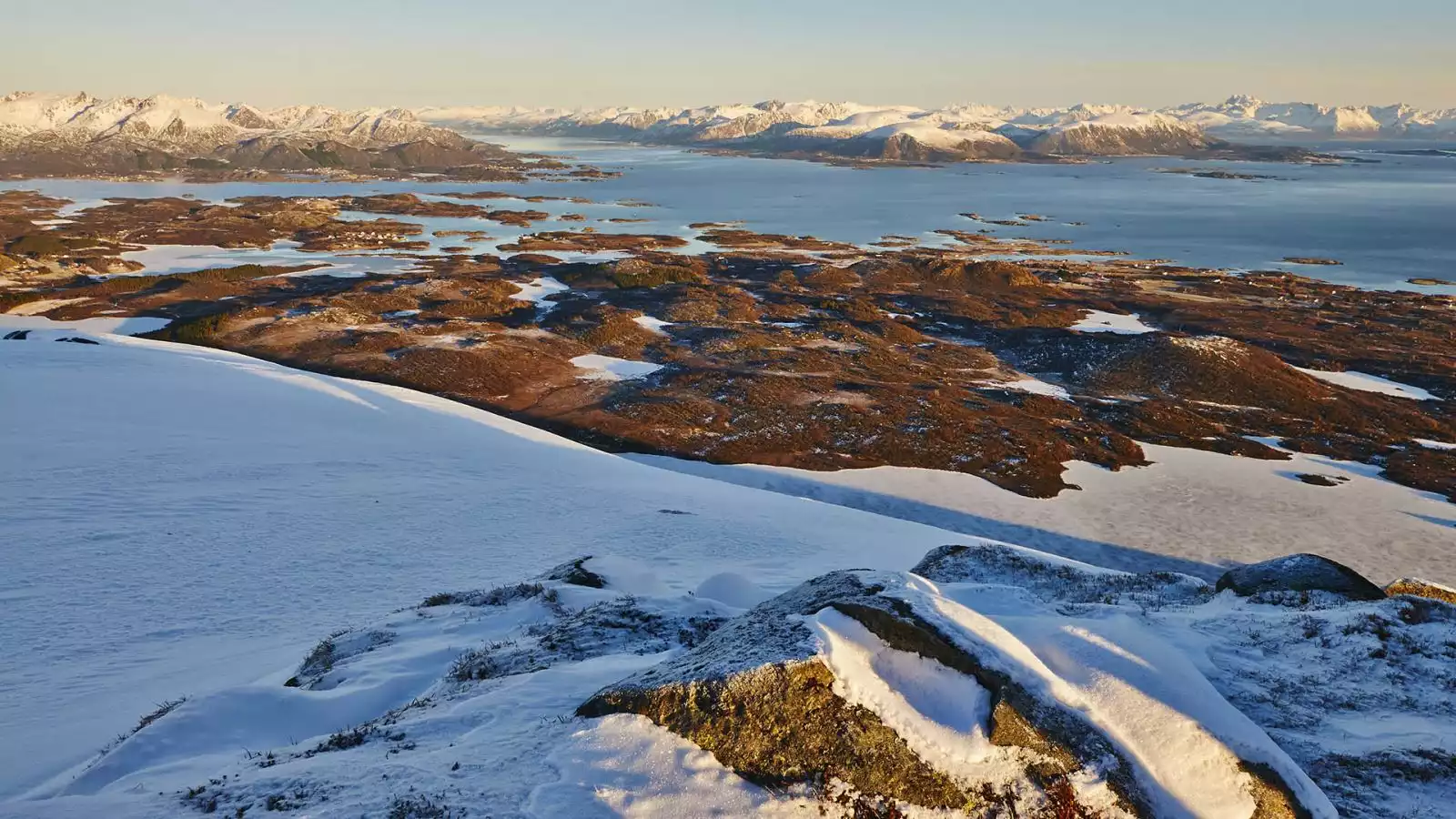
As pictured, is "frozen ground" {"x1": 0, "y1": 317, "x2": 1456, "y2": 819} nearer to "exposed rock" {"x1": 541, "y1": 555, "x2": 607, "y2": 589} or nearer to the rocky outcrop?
the rocky outcrop

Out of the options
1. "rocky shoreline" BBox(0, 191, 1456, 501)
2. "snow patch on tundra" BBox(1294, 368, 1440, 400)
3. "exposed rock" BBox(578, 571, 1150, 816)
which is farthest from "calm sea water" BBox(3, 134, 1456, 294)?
"exposed rock" BBox(578, 571, 1150, 816)

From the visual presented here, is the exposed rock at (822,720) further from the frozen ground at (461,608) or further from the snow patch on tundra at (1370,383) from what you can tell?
the snow patch on tundra at (1370,383)

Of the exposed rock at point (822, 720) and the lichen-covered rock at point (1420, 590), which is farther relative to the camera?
the lichen-covered rock at point (1420, 590)

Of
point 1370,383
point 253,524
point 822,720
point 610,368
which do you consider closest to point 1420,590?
point 822,720

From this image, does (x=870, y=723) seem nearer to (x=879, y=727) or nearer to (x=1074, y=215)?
(x=879, y=727)

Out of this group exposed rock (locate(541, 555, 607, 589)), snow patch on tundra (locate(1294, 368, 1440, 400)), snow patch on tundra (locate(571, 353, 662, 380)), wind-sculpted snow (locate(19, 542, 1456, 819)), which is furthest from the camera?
snow patch on tundra (locate(1294, 368, 1440, 400))

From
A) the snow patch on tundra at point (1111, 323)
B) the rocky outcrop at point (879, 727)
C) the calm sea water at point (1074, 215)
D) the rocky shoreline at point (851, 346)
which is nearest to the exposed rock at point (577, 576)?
the rocky outcrop at point (879, 727)

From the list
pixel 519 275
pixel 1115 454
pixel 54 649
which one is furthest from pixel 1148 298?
pixel 54 649
